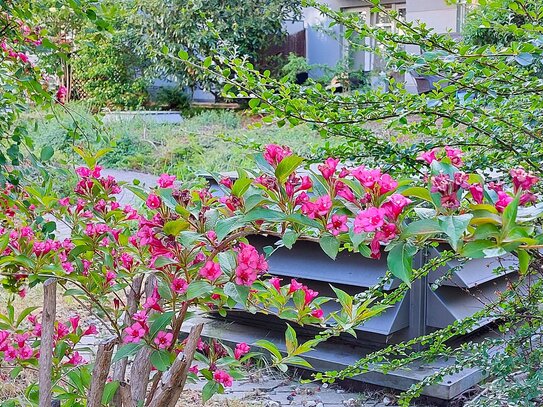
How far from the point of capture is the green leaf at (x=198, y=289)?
1176 mm

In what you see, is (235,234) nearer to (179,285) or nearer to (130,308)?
(179,285)

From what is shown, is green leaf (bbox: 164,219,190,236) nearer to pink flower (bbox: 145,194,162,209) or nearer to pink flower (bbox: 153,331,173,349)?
pink flower (bbox: 145,194,162,209)

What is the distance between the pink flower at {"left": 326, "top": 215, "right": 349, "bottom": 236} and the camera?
3.44ft

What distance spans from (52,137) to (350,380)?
704 cm

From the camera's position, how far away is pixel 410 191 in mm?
924

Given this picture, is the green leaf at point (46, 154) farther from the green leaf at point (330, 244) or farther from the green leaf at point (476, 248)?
the green leaf at point (476, 248)

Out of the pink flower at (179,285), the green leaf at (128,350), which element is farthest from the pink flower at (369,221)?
the green leaf at (128,350)

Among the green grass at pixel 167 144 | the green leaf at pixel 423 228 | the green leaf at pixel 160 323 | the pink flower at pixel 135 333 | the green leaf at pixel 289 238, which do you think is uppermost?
the green leaf at pixel 423 228

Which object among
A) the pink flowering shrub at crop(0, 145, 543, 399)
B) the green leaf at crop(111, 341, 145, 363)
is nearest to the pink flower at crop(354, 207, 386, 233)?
the pink flowering shrub at crop(0, 145, 543, 399)

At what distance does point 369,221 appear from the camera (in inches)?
36.5

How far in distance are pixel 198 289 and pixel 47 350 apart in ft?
1.59

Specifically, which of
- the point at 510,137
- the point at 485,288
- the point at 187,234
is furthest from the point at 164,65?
the point at 187,234

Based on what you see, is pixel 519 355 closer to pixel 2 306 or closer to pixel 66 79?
pixel 2 306

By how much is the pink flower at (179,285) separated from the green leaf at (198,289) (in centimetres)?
11
